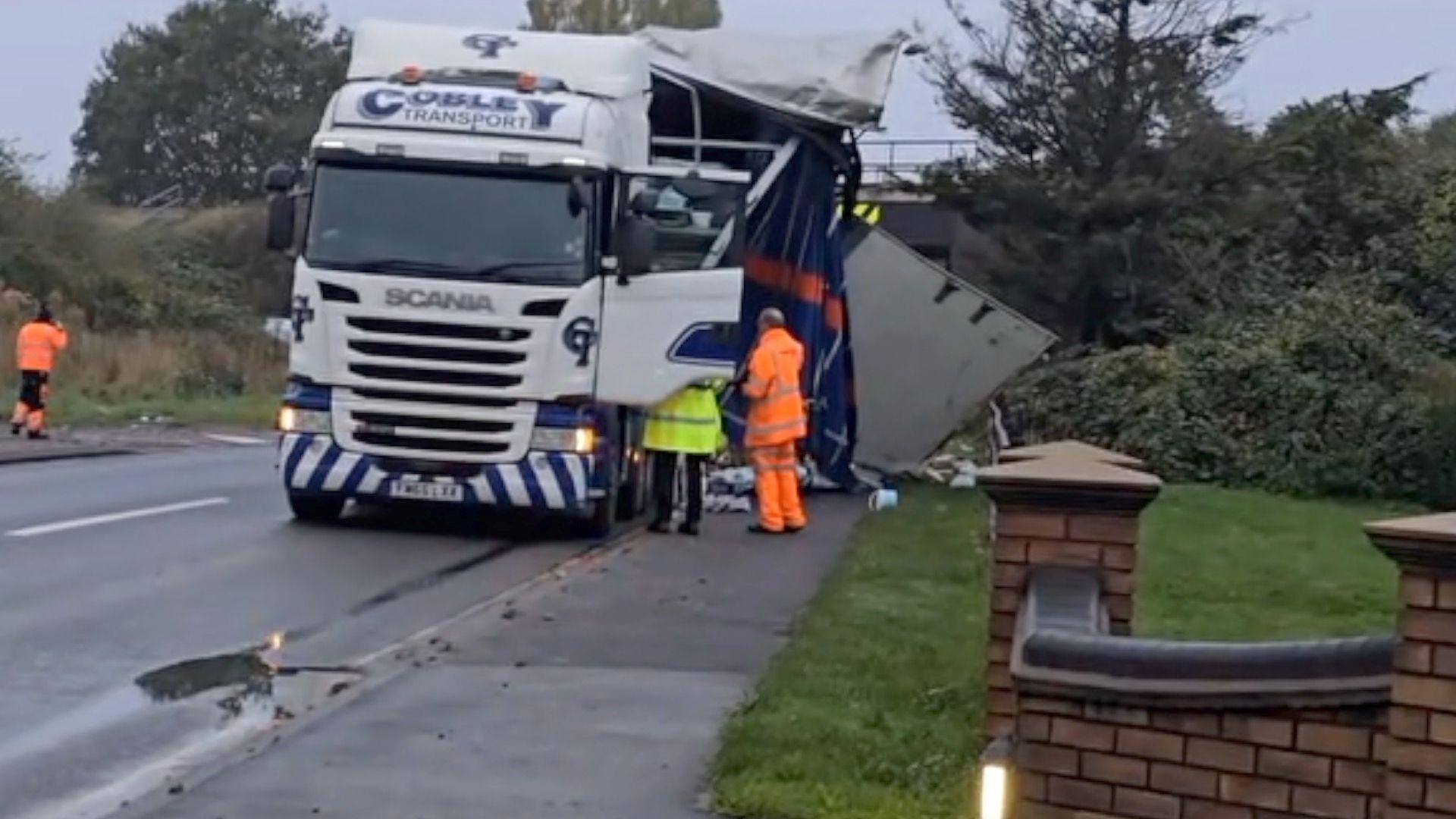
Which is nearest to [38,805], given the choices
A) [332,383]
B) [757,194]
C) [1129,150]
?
[332,383]

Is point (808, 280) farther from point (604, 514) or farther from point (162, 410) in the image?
point (162, 410)

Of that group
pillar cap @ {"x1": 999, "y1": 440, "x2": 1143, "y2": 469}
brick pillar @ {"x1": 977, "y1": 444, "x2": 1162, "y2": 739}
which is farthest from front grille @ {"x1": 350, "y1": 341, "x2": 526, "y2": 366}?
brick pillar @ {"x1": 977, "y1": 444, "x2": 1162, "y2": 739}

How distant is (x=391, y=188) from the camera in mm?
17922

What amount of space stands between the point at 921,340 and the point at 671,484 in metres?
6.12

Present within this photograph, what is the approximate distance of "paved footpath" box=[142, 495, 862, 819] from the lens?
8.10 metres

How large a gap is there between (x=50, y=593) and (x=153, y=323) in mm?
38679

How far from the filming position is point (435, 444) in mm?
17938

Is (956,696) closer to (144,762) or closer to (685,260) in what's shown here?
(144,762)

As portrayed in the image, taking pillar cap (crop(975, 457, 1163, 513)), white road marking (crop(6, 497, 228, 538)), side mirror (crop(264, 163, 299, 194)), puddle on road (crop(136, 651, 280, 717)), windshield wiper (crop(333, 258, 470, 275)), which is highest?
side mirror (crop(264, 163, 299, 194))

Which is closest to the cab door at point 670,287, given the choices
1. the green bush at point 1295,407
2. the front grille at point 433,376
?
the front grille at point 433,376

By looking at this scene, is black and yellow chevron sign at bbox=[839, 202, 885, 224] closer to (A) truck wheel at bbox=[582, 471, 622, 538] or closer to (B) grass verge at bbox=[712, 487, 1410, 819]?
(B) grass verge at bbox=[712, 487, 1410, 819]

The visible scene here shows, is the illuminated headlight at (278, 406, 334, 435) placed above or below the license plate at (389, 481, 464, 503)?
above

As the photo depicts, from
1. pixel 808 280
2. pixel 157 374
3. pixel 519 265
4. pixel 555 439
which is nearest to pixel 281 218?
pixel 519 265

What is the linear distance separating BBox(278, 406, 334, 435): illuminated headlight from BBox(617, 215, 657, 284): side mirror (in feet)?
7.73
